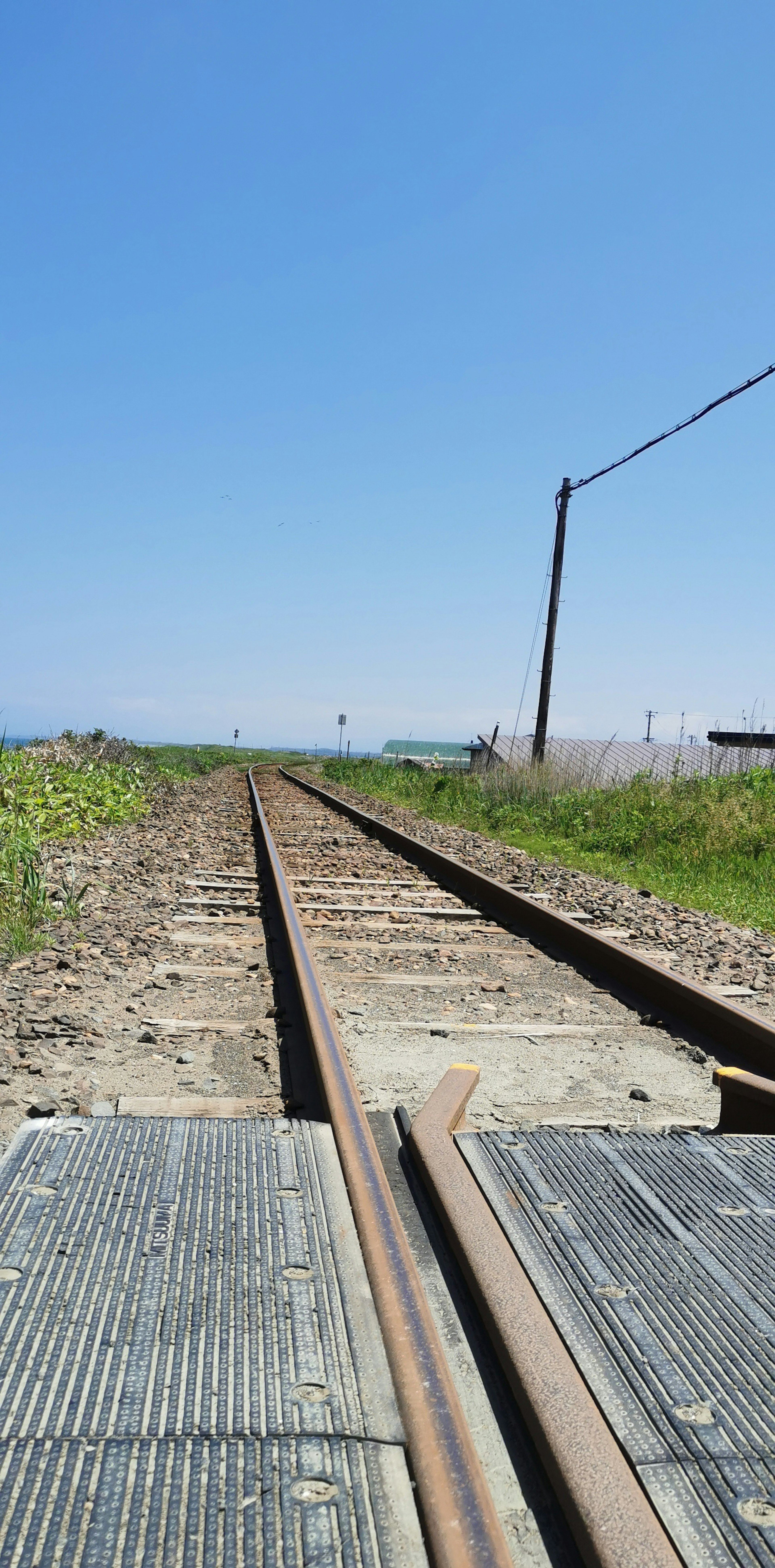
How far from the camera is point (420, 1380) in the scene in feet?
4.56

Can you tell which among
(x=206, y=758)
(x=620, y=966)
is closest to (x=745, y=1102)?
(x=620, y=966)

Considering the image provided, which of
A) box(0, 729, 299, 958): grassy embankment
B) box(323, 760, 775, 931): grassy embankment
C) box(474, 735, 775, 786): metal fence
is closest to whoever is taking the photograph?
box(0, 729, 299, 958): grassy embankment

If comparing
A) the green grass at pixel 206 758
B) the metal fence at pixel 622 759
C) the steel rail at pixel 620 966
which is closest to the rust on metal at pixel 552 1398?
the steel rail at pixel 620 966

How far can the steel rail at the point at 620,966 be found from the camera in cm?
368

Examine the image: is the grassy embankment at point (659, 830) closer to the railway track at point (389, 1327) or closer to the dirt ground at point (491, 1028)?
the dirt ground at point (491, 1028)

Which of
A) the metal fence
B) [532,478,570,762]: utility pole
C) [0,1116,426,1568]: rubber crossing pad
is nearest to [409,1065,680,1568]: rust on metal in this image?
[0,1116,426,1568]: rubber crossing pad

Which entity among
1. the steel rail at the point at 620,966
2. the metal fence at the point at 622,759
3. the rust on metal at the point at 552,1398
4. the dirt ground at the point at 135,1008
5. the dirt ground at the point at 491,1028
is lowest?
the dirt ground at the point at 135,1008

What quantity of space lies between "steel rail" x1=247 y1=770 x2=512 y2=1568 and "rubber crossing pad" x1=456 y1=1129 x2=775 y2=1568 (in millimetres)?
204

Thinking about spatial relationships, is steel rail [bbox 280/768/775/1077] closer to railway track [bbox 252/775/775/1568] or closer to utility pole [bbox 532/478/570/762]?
railway track [bbox 252/775/775/1568]

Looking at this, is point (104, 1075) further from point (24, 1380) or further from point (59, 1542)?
point (59, 1542)

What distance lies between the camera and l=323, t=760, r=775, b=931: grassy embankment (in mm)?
8625

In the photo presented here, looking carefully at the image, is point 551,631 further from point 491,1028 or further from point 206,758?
point 206,758

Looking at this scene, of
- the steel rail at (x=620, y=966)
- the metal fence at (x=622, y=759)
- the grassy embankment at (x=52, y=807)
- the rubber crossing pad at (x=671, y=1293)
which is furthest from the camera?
the metal fence at (x=622, y=759)

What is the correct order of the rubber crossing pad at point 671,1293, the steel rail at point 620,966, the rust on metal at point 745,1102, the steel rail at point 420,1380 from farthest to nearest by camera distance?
the steel rail at point 620,966
the rust on metal at point 745,1102
the rubber crossing pad at point 671,1293
the steel rail at point 420,1380
